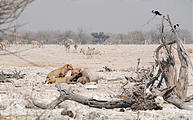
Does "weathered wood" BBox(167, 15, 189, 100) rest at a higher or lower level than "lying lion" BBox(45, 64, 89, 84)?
higher

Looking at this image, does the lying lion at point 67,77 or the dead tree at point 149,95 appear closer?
the dead tree at point 149,95

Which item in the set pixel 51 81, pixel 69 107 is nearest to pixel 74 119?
pixel 69 107

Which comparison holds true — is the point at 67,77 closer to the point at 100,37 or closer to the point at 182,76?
the point at 182,76

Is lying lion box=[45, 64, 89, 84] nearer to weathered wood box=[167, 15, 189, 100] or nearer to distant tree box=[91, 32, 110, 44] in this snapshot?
weathered wood box=[167, 15, 189, 100]

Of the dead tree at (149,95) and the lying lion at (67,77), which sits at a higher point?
the dead tree at (149,95)

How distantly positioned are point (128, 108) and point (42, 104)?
4.41 feet

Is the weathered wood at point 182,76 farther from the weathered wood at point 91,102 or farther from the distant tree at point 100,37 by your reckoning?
the distant tree at point 100,37

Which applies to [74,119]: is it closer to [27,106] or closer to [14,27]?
[27,106]

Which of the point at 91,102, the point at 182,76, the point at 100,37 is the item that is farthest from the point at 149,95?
the point at 100,37

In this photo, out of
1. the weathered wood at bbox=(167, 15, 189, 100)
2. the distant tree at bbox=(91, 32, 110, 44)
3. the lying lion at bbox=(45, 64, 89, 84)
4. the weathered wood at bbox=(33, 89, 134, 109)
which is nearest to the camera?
the weathered wood at bbox=(33, 89, 134, 109)

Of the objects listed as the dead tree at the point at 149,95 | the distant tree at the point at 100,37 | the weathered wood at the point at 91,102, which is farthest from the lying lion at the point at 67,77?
the distant tree at the point at 100,37

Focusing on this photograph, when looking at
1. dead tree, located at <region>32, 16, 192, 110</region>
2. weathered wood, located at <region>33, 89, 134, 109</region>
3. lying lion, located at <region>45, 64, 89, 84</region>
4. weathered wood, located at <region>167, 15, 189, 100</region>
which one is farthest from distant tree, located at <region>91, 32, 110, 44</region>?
weathered wood, located at <region>33, 89, 134, 109</region>

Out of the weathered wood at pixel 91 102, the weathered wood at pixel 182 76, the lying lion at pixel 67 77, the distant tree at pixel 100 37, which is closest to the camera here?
the weathered wood at pixel 91 102

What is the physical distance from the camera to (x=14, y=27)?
2.67 meters
